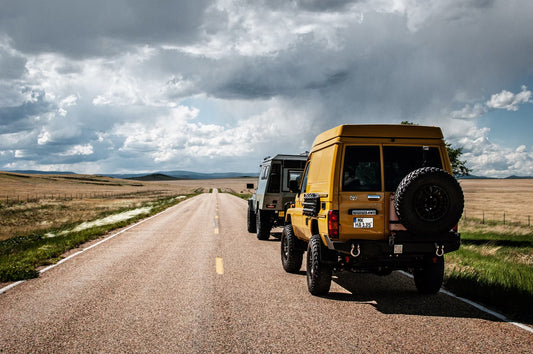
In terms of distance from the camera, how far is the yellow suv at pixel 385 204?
5.88 metres

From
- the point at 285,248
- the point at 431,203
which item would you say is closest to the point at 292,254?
the point at 285,248

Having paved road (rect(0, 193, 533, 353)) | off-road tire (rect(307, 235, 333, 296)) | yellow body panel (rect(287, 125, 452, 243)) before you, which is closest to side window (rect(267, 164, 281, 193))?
paved road (rect(0, 193, 533, 353))

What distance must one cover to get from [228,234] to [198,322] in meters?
10.4

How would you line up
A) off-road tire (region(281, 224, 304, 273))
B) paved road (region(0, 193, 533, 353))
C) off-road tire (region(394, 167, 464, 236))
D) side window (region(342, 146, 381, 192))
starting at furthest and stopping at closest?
off-road tire (region(281, 224, 304, 273))
side window (region(342, 146, 381, 192))
off-road tire (region(394, 167, 464, 236))
paved road (region(0, 193, 533, 353))

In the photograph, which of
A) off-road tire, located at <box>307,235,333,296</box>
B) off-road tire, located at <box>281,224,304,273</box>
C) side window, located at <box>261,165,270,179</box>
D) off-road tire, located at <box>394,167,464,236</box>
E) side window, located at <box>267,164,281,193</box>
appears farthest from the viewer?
side window, located at <box>261,165,270,179</box>

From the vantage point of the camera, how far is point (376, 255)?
6.14m

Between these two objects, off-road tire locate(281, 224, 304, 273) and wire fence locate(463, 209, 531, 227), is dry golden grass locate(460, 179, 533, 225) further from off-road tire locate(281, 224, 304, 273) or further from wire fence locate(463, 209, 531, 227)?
off-road tire locate(281, 224, 304, 273)

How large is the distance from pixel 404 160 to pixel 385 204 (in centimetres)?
76

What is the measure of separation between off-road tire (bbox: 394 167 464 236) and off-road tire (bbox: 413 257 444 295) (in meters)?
0.89

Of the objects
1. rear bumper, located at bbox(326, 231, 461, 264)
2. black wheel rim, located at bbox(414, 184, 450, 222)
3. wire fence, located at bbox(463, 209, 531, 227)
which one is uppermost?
black wheel rim, located at bbox(414, 184, 450, 222)

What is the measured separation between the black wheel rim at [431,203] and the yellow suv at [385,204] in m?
0.01

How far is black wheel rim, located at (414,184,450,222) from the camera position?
5.84 meters

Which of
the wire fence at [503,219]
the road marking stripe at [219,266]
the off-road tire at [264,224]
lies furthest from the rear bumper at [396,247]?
the wire fence at [503,219]

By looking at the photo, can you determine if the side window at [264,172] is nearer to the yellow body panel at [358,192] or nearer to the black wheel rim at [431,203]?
the yellow body panel at [358,192]
